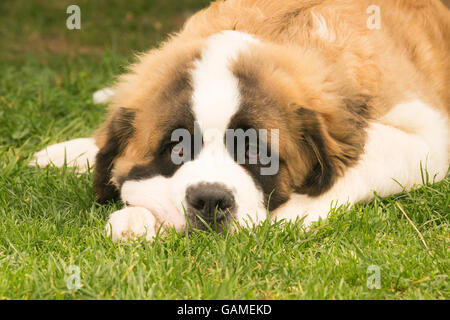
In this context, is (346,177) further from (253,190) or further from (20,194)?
(20,194)

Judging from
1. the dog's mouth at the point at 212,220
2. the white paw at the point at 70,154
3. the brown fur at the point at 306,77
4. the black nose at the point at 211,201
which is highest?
the brown fur at the point at 306,77

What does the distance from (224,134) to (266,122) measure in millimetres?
195

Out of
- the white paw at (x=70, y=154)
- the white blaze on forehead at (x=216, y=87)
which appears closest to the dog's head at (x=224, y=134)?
the white blaze on forehead at (x=216, y=87)

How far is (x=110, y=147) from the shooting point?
3.28m

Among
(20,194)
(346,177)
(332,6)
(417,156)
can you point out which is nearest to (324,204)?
(346,177)

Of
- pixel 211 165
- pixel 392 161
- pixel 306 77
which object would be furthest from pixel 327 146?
pixel 211 165

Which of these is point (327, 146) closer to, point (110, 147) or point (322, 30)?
point (322, 30)

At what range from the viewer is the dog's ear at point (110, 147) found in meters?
3.21

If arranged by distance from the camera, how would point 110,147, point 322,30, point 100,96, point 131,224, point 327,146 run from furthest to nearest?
point 100,96, point 322,30, point 110,147, point 327,146, point 131,224

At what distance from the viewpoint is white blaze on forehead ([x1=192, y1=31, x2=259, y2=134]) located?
9.41 feet

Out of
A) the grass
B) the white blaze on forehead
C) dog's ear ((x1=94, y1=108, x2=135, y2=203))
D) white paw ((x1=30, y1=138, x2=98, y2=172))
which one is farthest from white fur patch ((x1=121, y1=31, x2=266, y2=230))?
white paw ((x1=30, y1=138, x2=98, y2=172))

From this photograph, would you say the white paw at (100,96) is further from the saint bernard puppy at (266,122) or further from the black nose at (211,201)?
the black nose at (211,201)

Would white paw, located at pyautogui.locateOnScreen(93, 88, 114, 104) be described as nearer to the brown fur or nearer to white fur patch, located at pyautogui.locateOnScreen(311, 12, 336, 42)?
the brown fur

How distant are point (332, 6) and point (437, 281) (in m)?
1.74
